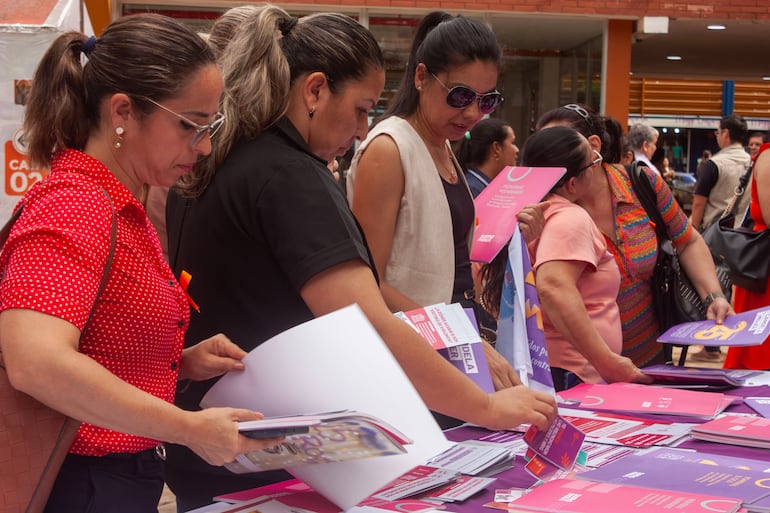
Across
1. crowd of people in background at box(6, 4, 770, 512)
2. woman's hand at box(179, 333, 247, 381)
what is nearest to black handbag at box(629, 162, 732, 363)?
crowd of people in background at box(6, 4, 770, 512)

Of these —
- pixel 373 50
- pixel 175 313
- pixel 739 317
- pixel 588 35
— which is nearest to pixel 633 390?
pixel 739 317

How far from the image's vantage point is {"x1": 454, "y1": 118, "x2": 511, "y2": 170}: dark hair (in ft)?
18.3

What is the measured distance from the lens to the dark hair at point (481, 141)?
5.56 meters

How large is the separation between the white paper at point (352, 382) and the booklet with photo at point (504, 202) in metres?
1.14

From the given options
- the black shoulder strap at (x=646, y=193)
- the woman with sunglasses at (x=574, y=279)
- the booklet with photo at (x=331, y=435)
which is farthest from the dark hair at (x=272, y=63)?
the black shoulder strap at (x=646, y=193)

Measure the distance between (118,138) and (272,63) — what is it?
384 millimetres

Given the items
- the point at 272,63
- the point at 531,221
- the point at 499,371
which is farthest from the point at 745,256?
the point at 272,63

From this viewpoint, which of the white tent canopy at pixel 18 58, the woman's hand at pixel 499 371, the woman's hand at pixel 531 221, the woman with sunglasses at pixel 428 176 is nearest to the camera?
the woman's hand at pixel 499 371

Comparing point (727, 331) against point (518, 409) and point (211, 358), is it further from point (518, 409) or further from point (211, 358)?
point (211, 358)

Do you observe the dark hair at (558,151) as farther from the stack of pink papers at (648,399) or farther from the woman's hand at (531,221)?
the stack of pink papers at (648,399)

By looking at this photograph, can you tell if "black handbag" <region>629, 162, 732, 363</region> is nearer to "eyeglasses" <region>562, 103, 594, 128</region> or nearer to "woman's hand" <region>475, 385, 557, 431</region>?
"eyeglasses" <region>562, 103, 594, 128</region>

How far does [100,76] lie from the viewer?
1.41 meters

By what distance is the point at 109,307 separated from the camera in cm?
133

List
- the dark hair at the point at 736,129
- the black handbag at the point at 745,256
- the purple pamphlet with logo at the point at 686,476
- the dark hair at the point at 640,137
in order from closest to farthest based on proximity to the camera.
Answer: the purple pamphlet with logo at the point at 686,476, the black handbag at the point at 745,256, the dark hair at the point at 736,129, the dark hair at the point at 640,137
